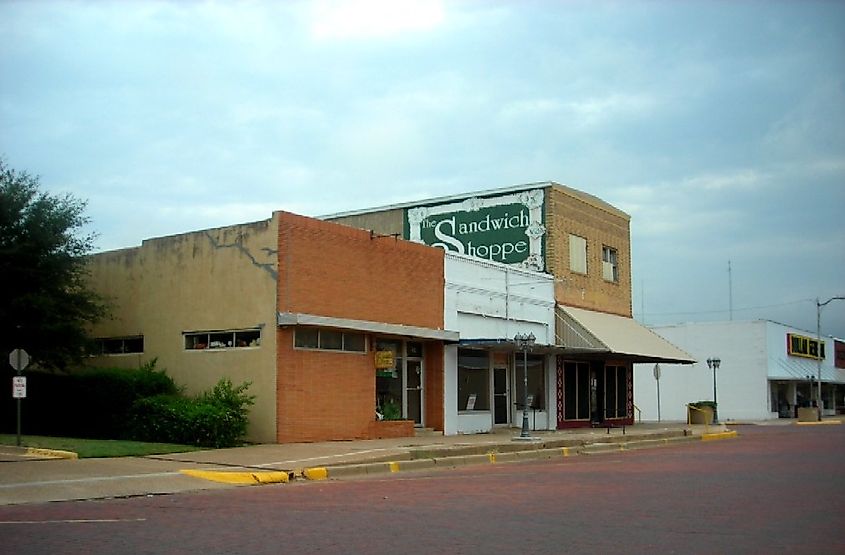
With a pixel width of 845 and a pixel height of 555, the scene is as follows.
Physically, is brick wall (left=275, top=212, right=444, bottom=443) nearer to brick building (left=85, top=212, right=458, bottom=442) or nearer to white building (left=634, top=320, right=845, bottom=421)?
brick building (left=85, top=212, right=458, bottom=442)

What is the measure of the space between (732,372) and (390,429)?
43.6m

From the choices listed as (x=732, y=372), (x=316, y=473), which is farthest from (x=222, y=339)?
(x=732, y=372)

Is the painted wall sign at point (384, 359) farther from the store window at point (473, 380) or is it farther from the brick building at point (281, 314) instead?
the store window at point (473, 380)

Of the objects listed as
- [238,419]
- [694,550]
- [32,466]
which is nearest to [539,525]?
[694,550]

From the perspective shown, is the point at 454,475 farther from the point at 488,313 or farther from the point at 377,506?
the point at 488,313

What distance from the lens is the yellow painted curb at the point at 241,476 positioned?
17.0m

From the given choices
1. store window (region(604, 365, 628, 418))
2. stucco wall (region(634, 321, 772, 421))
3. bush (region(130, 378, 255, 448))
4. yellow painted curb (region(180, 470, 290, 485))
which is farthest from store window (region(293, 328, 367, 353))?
stucco wall (region(634, 321, 772, 421))

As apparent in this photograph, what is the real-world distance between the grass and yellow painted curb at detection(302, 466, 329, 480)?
450 cm

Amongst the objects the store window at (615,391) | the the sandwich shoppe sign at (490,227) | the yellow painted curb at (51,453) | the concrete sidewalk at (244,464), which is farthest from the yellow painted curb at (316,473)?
the store window at (615,391)

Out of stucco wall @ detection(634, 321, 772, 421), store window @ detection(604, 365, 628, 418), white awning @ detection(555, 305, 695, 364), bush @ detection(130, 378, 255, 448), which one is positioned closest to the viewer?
bush @ detection(130, 378, 255, 448)

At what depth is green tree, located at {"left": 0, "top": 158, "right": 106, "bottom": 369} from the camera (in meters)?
25.0

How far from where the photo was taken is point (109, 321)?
28.3 m

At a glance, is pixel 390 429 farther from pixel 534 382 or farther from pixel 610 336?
pixel 610 336

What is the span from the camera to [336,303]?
25281 millimetres
